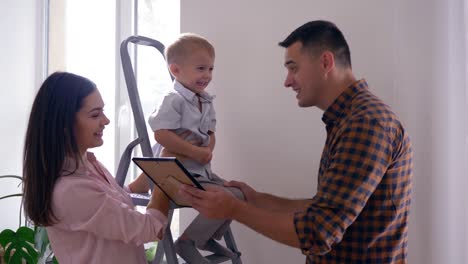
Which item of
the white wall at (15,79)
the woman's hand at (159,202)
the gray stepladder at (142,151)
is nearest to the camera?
the woman's hand at (159,202)

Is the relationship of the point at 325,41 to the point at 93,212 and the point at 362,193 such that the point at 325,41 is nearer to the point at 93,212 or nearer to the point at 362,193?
the point at 362,193

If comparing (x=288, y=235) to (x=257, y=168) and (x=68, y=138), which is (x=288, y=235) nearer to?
(x=68, y=138)

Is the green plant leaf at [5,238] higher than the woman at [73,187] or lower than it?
lower

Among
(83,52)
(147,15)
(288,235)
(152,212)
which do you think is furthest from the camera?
(83,52)

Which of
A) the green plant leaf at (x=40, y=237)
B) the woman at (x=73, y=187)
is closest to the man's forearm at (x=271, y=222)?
the woman at (x=73, y=187)

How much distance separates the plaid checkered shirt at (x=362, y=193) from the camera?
4.14ft

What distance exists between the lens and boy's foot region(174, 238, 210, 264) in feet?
5.78

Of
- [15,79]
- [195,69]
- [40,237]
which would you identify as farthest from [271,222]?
[15,79]

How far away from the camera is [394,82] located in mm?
2010

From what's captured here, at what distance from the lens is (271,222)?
1.38 m

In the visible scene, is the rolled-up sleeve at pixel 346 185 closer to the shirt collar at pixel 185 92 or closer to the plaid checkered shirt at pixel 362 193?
the plaid checkered shirt at pixel 362 193

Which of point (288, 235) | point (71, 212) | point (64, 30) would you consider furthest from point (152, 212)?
point (64, 30)

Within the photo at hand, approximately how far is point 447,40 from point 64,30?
2634 millimetres

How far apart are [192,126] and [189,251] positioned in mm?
446
